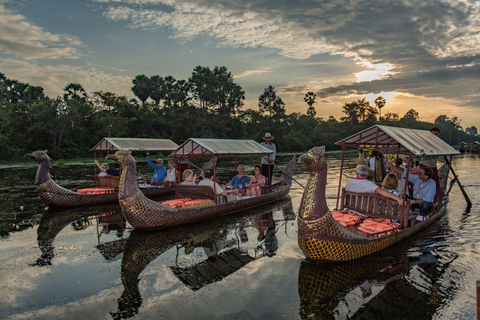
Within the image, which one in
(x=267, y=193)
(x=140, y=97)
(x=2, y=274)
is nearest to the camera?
(x=2, y=274)

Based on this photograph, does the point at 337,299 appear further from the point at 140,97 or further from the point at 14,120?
the point at 140,97

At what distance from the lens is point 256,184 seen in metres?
11.7

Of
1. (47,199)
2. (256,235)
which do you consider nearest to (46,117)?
(47,199)

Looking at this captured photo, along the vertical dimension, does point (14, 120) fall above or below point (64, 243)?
above

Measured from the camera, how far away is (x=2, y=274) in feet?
19.9

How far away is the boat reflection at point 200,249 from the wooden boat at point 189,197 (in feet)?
1.12

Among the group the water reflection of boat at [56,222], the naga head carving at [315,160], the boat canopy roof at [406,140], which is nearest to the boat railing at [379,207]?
the boat canopy roof at [406,140]

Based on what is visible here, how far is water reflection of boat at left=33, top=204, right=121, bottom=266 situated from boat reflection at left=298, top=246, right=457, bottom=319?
571 centimetres

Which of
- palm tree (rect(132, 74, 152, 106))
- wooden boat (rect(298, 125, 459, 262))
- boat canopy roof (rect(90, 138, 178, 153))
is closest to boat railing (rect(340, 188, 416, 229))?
wooden boat (rect(298, 125, 459, 262))

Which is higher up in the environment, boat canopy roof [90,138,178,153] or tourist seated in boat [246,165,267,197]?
boat canopy roof [90,138,178,153]

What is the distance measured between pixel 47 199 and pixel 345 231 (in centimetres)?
1081

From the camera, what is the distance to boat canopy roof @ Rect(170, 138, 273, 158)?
33.1ft

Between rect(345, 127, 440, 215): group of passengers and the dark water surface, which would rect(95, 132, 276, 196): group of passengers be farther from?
rect(345, 127, 440, 215): group of passengers

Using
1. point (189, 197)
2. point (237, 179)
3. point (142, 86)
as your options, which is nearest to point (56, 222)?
point (189, 197)
